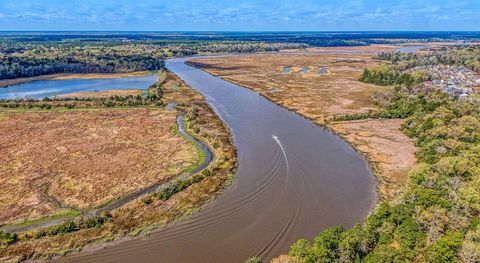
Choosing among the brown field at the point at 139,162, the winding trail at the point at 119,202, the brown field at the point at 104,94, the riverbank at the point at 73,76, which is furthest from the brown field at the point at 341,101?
the brown field at the point at 104,94

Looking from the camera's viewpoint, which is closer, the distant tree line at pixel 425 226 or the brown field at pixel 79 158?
the distant tree line at pixel 425 226

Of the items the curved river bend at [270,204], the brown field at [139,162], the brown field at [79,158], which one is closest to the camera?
the curved river bend at [270,204]

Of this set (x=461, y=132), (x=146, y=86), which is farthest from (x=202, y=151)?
(x=146, y=86)

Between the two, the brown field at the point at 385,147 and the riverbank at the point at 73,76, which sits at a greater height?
the riverbank at the point at 73,76

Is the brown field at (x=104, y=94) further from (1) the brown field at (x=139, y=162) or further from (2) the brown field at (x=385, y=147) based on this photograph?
(2) the brown field at (x=385, y=147)

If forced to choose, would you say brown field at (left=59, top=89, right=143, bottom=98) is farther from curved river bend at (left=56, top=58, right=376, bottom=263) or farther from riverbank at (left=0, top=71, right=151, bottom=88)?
curved river bend at (left=56, top=58, right=376, bottom=263)

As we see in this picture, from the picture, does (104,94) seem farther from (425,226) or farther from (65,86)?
(425,226)

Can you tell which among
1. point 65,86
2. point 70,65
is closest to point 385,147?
point 65,86

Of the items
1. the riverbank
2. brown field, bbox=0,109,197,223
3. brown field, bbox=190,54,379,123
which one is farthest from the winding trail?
the riverbank
